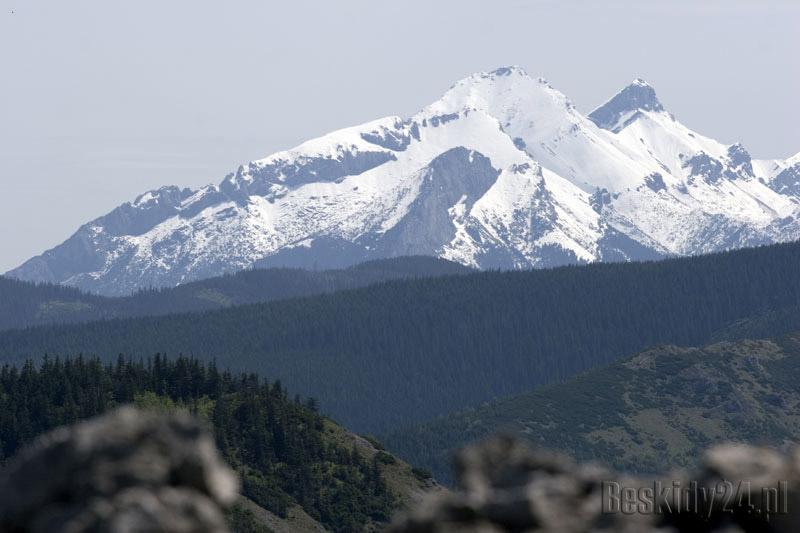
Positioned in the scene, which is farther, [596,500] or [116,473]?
[596,500]

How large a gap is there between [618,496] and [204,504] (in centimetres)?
1020

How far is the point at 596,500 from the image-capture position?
3797 centimetres

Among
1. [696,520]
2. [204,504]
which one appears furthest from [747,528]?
[204,504]

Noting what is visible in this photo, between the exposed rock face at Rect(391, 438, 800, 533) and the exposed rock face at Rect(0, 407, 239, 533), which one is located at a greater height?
the exposed rock face at Rect(0, 407, 239, 533)

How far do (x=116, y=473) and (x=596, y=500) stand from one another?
10892mm

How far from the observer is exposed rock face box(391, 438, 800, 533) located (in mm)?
36062

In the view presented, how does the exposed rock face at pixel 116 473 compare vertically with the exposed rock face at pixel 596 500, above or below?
above

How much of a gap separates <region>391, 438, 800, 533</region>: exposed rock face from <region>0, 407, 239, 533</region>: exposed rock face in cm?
484

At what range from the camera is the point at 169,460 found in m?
35.6

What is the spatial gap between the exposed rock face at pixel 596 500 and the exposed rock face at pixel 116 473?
484cm

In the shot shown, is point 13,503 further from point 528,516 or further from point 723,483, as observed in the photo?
point 723,483

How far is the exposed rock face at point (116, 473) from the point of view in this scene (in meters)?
34.6

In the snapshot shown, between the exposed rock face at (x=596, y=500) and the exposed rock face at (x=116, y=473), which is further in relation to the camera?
the exposed rock face at (x=596, y=500)

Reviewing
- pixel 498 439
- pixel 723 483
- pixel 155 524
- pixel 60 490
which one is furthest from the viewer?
pixel 498 439
